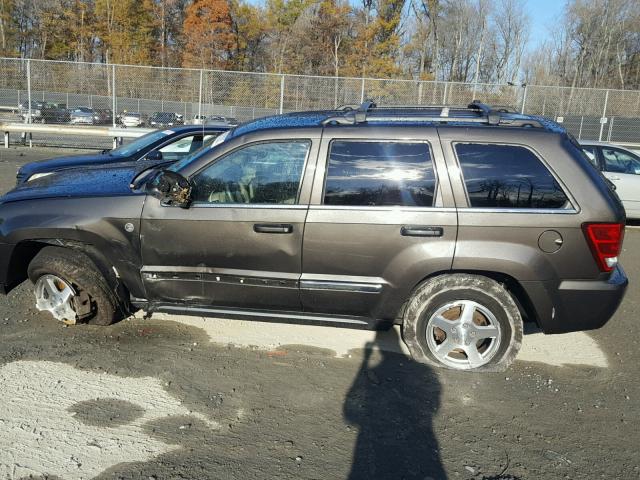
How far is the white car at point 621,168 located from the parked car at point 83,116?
16616 mm

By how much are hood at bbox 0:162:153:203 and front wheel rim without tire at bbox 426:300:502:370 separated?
245cm

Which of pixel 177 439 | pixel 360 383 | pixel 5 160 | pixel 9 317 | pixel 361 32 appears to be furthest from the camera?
pixel 361 32

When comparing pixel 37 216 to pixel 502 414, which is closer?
pixel 502 414

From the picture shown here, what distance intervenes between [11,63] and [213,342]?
1943 cm

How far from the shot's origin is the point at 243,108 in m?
18.3

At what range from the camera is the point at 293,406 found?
127 inches

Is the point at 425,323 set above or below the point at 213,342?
above

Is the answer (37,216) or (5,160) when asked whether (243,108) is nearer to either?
(5,160)

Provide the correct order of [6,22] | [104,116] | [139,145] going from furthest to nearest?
[6,22]
[104,116]
[139,145]

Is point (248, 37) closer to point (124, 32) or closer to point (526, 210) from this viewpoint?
point (124, 32)

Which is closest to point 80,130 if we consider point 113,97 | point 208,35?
point 113,97

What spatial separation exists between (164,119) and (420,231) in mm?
17590

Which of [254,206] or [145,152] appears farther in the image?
[145,152]

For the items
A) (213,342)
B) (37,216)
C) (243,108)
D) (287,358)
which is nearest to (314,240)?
(287,358)
